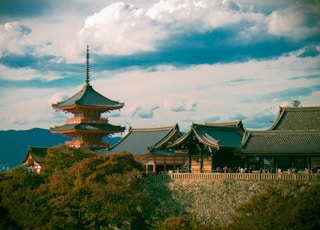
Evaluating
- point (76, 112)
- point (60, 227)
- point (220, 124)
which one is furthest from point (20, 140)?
point (60, 227)

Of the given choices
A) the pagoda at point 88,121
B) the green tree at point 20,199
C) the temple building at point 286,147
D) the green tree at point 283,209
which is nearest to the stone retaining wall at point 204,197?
the green tree at point 283,209

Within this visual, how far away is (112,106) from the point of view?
67.2m

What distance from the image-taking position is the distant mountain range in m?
157

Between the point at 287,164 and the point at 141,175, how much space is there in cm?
1168

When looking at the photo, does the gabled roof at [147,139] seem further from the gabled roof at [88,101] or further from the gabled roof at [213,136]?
the gabled roof at [213,136]

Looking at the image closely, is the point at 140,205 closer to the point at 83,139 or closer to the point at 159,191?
the point at 159,191

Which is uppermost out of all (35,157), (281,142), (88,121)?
(88,121)

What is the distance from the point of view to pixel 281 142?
153 ft

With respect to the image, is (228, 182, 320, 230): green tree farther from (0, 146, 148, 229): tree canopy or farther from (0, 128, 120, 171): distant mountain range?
(0, 128, 120, 171): distant mountain range

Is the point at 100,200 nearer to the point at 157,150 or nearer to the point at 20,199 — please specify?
the point at 20,199

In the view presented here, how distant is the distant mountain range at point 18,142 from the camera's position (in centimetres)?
15712

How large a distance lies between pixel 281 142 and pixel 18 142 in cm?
12487

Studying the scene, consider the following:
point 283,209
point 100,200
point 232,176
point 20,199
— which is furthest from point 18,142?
point 283,209

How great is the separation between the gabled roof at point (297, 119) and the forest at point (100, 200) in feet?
39.4
